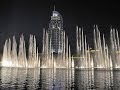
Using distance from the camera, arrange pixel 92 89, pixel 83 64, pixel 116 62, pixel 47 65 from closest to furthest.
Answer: pixel 92 89 < pixel 116 62 < pixel 83 64 < pixel 47 65

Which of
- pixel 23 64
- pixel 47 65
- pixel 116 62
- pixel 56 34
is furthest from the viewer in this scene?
pixel 56 34

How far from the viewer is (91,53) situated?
68875 millimetres

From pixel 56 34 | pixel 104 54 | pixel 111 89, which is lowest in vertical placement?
pixel 111 89

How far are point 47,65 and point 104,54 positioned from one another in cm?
2448

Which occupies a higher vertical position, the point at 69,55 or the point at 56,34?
the point at 56,34

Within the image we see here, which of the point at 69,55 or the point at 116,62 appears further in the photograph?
the point at 69,55

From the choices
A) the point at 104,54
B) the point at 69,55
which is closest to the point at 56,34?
the point at 69,55

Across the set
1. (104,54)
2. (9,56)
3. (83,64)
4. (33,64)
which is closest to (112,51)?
(104,54)

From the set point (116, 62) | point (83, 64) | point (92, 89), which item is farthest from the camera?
A: point (83, 64)

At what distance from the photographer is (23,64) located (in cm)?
6869

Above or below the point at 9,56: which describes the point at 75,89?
below

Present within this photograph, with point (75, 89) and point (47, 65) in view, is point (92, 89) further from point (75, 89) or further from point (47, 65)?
point (47, 65)

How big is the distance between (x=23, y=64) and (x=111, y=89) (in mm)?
55994

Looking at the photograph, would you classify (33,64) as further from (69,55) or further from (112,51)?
(112,51)
